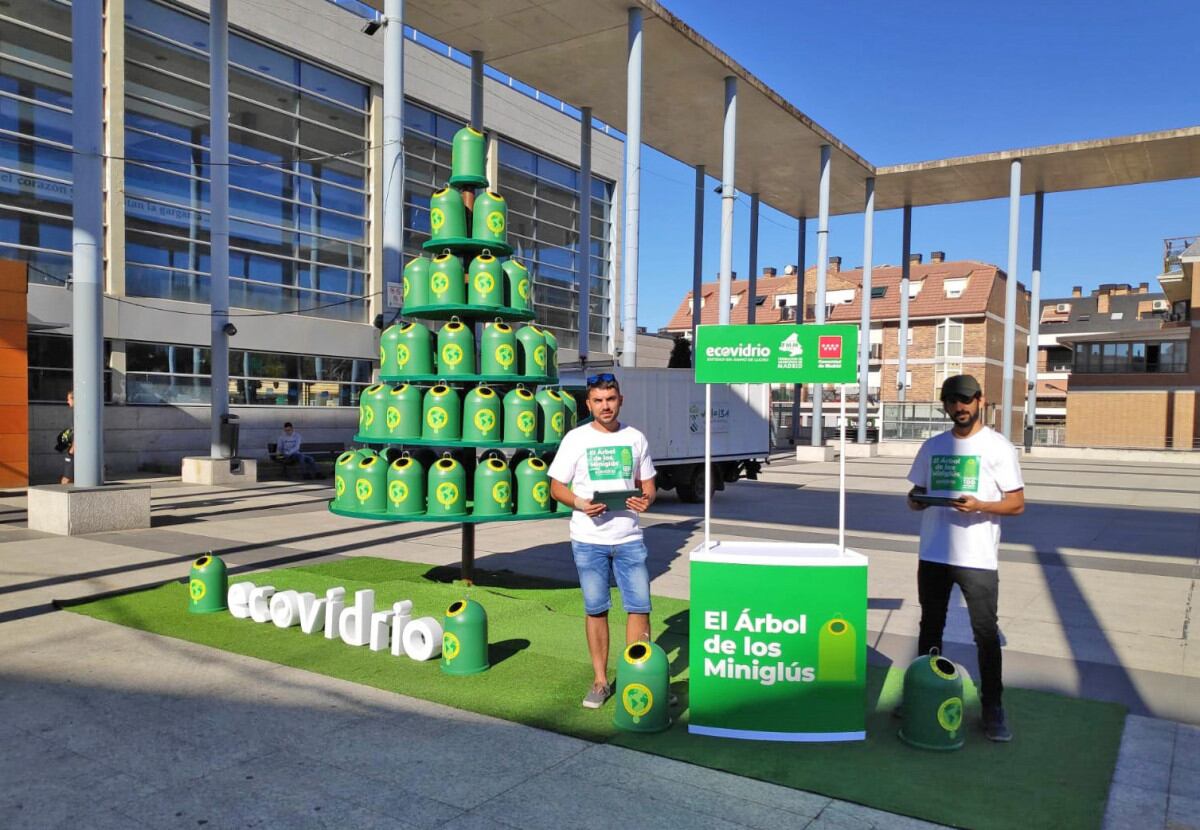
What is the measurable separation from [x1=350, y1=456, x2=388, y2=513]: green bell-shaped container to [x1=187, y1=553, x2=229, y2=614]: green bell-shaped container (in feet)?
4.23

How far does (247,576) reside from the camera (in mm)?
9180

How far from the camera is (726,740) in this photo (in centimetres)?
486

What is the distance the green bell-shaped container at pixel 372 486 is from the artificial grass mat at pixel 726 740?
3.07ft

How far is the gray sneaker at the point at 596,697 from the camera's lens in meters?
5.30

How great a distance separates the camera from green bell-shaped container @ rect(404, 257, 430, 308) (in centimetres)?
824

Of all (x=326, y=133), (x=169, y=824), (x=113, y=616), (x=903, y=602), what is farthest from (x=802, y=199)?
(x=169, y=824)

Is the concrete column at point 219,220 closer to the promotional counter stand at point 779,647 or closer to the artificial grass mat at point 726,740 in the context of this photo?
the artificial grass mat at point 726,740

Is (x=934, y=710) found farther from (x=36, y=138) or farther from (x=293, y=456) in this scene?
(x=36, y=138)

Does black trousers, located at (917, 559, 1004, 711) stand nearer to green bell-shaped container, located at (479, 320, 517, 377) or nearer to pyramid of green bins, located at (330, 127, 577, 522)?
pyramid of green bins, located at (330, 127, 577, 522)

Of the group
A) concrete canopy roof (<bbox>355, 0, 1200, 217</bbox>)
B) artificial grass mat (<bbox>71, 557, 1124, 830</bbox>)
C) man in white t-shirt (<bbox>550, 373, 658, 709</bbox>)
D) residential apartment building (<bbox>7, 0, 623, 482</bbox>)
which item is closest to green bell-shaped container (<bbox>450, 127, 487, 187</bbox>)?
man in white t-shirt (<bbox>550, 373, 658, 709</bbox>)

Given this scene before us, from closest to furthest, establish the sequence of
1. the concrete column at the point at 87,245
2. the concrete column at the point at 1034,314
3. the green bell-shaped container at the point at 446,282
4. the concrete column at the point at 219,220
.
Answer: the green bell-shaped container at the point at 446,282, the concrete column at the point at 87,245, the concrete column at the point at 219,220, the concrete column at the point at 1034,314

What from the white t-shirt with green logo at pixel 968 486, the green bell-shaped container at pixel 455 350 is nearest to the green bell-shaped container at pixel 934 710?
the white t-shirt with green logo at pixel 968 486

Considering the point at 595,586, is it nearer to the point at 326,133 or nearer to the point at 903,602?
the point at 903,602

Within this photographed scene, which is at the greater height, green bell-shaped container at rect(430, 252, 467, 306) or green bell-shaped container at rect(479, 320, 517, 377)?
green bell-shaped container at rect(430, 252, 467, 306)
